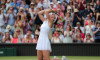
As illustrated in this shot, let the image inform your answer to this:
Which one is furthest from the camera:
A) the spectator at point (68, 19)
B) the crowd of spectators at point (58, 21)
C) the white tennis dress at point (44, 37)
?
the spectator at point (68, 19)

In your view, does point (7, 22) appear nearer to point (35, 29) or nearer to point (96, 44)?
point (35, 29)

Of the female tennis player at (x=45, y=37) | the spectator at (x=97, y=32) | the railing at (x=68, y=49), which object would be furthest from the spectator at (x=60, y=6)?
the female tennis player at (x=45, y=37)

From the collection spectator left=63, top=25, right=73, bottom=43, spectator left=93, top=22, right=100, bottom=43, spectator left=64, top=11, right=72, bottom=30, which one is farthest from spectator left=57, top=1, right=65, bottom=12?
spectator left=93, top=22, right=100, bottom=43

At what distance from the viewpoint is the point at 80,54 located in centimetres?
1396

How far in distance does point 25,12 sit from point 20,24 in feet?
3.27

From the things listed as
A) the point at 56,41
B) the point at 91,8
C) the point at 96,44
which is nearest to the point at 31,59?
the point at 56,41

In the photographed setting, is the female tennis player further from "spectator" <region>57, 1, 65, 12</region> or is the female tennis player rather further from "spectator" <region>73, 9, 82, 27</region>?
"spectator" <region>57, 1, 65, 12</region>

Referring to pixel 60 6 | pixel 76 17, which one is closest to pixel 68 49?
pixel 76 17

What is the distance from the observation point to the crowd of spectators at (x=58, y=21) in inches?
547

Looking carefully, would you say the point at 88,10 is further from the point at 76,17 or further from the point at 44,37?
the point at 44,37

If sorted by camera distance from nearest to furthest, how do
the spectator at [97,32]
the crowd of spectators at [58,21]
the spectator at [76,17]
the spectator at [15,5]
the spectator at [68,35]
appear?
the spectator at [68,35], the crowd of spectators at [58,21], the spectator at [97,32], the spectator at [76,17], the spectator at [15,5]

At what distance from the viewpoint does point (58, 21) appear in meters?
14.4

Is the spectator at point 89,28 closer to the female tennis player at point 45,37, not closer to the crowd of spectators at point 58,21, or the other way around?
the crowd of spectators at point 58,21

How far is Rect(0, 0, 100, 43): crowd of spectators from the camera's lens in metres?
13.9
